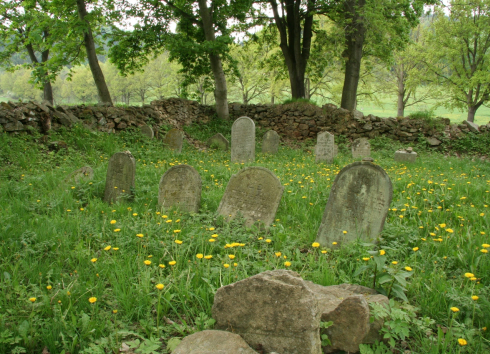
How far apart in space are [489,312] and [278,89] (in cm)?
3002

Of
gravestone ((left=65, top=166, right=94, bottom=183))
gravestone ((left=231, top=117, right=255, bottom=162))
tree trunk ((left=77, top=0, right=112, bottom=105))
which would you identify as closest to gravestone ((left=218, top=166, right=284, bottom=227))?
gravestone ((left=65, top=166, right=94, bottom=183))

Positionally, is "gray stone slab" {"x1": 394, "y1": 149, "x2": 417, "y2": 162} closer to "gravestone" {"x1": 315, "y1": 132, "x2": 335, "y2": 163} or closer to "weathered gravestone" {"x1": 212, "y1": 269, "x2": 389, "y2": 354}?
"gravestone" {"x1": 315, "y1": 132, "x2": 335, "y2": 163}

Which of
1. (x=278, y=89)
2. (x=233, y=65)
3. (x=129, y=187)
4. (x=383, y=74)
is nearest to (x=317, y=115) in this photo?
(x=233, y=65)

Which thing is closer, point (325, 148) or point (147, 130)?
point (325, 148)

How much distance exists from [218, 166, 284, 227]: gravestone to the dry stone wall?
268 inches

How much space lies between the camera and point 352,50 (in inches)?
554

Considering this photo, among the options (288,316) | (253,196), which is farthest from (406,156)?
(288,316)

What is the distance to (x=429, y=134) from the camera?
13289 mm

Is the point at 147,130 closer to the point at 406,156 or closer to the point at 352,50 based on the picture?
the point at 406,156

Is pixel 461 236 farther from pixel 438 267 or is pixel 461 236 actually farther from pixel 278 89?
pixel 278 89

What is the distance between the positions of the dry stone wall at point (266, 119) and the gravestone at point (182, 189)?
5829 mm

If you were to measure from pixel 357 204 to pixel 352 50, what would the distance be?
490 inches

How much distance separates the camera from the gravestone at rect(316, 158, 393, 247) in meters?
3.61

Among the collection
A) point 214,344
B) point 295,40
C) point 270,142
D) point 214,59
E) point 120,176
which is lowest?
point 214,344
